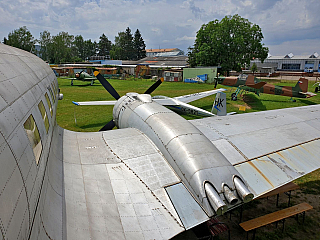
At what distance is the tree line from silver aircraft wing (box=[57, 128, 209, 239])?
Result: 75283 millimetres

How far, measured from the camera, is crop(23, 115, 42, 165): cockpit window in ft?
9.16

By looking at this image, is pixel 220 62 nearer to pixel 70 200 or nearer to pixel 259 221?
pixel 259 221

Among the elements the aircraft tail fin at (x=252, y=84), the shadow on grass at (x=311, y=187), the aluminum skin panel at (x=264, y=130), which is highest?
the aircraft tail fin at (x=252, y=84)

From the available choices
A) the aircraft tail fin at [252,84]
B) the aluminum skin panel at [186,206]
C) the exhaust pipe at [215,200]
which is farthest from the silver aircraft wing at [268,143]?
the aircraft tail fin at [252,84]

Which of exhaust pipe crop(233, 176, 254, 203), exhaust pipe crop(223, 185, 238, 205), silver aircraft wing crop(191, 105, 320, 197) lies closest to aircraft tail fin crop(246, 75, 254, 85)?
silver aircraft wing crop(191, 105, 320, 197)

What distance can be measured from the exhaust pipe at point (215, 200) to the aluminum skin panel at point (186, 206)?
0.21 m

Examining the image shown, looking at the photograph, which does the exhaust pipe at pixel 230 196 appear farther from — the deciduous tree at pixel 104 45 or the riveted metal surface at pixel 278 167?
the deciduous tree at pixel 104 45

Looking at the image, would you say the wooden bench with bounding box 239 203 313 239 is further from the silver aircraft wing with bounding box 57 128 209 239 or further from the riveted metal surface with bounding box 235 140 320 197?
the silver aircraft wing with bounding box 57 128 209 239

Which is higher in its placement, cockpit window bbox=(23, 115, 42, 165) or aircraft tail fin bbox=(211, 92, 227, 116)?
cockpit window bbox=(23, 115, 42, 165)

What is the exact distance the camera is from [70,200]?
10.3ft

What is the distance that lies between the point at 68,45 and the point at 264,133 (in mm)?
104529

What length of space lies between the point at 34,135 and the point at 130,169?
1693 mm

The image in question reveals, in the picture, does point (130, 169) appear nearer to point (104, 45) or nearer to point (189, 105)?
point (189, 105)

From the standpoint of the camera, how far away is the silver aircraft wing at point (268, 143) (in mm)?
4316
